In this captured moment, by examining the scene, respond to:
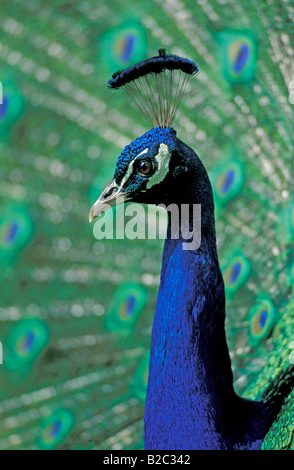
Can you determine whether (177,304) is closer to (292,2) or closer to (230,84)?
(230,84)

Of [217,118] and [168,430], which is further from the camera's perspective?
[217,118]

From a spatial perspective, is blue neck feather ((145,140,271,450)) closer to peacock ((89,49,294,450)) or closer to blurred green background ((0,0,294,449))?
peacock ((89,49,294,450))

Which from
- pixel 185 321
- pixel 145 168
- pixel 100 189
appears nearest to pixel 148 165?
pixel 145 168

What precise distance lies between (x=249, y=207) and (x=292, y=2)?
1.55 feet

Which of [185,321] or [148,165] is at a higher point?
[148,165]

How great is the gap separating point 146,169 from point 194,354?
335 mm

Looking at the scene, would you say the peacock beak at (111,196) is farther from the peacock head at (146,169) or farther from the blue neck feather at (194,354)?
the blue neck feather at (194,354)

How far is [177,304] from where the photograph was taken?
1.08 metres

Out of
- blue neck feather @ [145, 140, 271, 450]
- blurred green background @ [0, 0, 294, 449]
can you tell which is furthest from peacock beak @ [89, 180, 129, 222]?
blurred green background @ [0, 0, 294, 449]

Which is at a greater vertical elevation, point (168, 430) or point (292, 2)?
point (292, 2)

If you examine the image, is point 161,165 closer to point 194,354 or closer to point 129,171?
point 129,171

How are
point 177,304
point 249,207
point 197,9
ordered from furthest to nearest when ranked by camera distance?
point 249,207, point 197,9, point 177,304

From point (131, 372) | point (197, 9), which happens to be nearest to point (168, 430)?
point (131, 372)

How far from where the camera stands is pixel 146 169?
101cm
